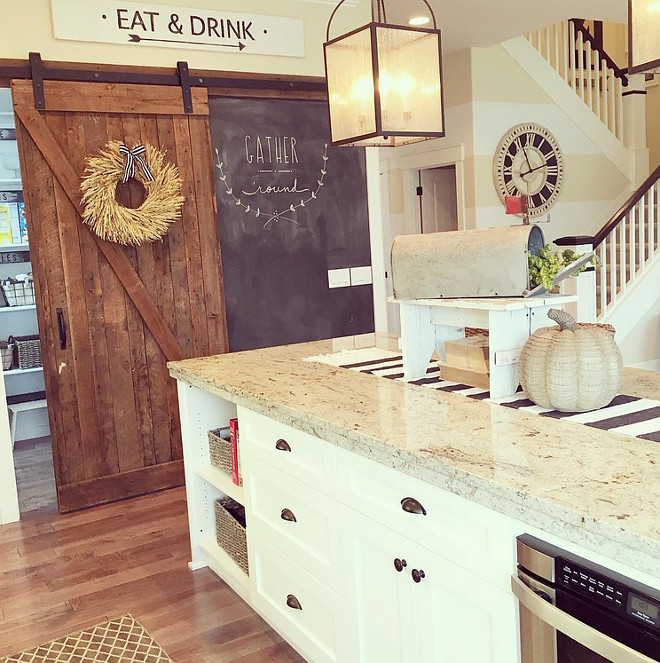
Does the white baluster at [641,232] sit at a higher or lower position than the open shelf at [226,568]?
higher

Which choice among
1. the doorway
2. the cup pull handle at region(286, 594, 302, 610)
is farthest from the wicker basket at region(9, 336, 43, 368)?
the cup pull handle at region(286, 594, 302, 610)

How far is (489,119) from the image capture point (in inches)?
254

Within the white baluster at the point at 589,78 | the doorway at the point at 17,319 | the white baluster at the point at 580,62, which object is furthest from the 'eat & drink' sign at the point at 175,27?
the white baluster at the point at 589,78

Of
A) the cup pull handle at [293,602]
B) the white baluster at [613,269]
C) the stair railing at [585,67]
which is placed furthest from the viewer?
the stair railing at [585,67]

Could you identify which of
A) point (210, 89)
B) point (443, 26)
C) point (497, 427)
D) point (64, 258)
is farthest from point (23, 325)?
point (497, 427)

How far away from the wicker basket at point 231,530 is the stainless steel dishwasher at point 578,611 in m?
1.61

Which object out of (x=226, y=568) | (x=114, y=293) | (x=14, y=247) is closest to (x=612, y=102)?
(x=114, y=293)

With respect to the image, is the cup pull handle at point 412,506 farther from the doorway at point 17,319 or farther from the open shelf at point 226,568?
the doorway at point 17,319

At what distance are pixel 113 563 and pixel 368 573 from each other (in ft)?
5.90

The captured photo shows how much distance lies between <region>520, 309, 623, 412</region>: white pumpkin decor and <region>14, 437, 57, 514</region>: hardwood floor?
308 cm

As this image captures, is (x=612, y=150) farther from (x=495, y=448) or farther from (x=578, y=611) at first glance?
(x=578, y=611)

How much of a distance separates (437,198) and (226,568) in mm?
5117

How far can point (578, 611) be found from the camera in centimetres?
129

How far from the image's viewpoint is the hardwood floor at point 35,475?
13.8 feet
